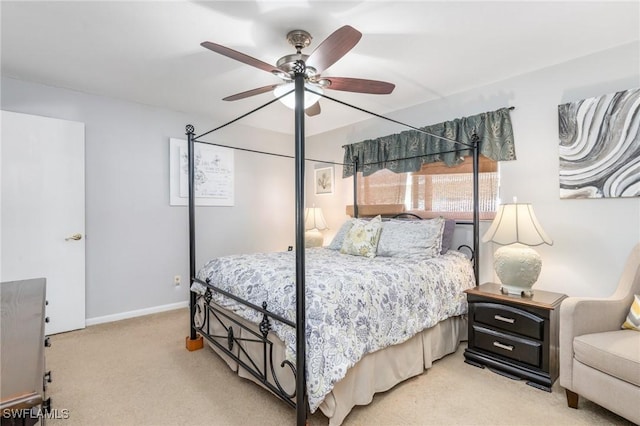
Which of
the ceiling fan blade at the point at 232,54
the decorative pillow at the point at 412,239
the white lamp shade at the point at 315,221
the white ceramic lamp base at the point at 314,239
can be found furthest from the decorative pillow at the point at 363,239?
the ceiling fan blade at the point at 232,54

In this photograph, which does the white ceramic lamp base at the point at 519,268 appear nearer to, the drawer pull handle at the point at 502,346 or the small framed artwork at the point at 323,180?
the drawer pull handle at the point at 502,346

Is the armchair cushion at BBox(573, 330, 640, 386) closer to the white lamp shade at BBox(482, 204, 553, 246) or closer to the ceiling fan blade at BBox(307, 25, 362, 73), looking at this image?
the white lamp shade at BBox(482, 204, 553, 246)

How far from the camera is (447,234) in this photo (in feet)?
9.57

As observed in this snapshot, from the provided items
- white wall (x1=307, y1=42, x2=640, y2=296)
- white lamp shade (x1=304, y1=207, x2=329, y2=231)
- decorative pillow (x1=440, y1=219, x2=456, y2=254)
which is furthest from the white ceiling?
white lamp shade (x1=304, y1=207, x2=329, y2=231)

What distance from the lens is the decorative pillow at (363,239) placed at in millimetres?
2862

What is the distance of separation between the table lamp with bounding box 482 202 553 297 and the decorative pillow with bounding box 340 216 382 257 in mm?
914

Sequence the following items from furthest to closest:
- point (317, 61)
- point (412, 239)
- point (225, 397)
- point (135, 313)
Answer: point (135, 313) < point (412, 239) < point (225, 397) < point (317, 61)

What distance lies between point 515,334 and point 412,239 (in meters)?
1.01

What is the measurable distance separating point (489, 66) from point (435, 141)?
2.82 feet

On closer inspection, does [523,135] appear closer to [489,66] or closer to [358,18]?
[489,66]

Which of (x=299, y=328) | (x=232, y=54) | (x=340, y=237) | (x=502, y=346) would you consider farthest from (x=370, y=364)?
(x=232, y=54)

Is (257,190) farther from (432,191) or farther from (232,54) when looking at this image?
(232,54)

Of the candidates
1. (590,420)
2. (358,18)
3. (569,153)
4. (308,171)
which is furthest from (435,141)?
(590,420)

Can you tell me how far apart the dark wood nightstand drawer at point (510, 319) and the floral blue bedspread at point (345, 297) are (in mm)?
197
